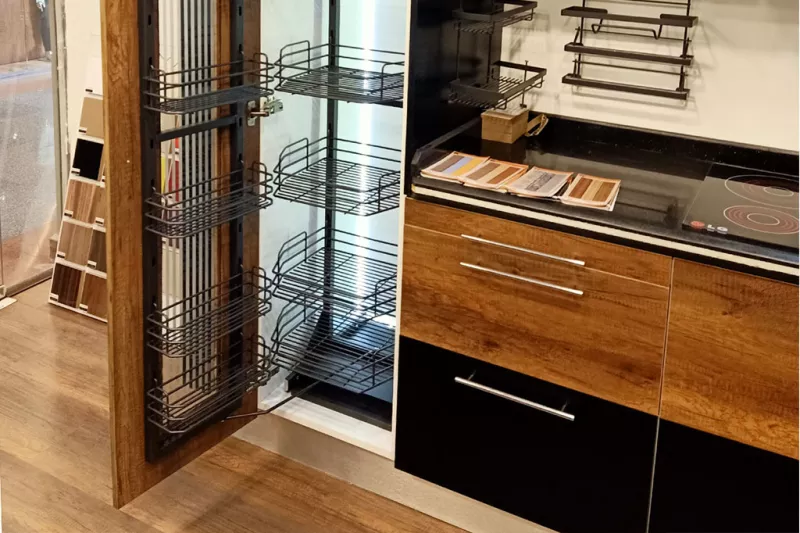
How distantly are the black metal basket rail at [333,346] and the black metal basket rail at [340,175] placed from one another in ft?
1.09

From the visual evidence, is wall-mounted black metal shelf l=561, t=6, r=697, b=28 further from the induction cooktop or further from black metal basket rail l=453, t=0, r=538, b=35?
the induction cooktop

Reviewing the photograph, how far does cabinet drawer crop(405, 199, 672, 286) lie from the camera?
190cm

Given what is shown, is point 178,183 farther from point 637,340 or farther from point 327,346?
point 637,340

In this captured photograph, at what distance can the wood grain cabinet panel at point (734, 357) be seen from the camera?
1776mm

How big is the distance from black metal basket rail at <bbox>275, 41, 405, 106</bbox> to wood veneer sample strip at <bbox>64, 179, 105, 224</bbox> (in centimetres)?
140

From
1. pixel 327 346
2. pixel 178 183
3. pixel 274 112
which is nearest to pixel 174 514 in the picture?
pixel 327 346

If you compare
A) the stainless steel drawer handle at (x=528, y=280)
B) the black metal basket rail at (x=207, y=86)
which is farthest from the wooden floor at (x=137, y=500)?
the black metal basket rail at (x=207, y=86)

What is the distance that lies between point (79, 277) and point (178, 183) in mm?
1580

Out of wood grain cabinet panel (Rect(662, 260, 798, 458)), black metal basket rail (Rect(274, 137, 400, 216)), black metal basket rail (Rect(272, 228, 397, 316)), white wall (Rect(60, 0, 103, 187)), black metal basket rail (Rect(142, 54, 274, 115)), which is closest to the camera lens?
wood grain cabinet panel (Rect(662, 260, 798, 458))

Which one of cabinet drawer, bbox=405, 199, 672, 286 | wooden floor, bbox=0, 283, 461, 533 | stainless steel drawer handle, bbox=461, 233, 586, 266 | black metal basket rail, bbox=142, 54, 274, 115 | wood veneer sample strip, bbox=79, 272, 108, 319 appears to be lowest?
wooden floor, bbox=0, 283, 461, 533

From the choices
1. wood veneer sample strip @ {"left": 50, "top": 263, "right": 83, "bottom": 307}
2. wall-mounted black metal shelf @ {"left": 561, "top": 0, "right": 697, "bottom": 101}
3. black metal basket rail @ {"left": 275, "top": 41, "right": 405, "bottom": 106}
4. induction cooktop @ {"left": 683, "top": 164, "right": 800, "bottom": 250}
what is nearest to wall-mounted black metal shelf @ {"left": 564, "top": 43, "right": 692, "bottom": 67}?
wall-mounted black metal shelf @ {"left": 561, "top": 0, "right": 697, "bottom": 101}

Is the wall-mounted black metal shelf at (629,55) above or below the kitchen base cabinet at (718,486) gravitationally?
above

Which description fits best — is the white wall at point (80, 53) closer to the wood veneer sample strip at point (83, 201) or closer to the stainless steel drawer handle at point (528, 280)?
the wood veneer sample strip at point (83, 201)

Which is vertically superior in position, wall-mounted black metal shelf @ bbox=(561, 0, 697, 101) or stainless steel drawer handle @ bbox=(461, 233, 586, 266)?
wall-mounted black metal shelf @ bbox=(561, 0, 697, 101)
